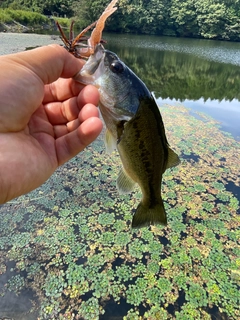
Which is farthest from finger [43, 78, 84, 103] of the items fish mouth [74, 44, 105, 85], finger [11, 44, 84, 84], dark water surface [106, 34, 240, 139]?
dark water surface [106, 34, 240, 139]

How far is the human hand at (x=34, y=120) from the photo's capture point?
1577 millimetres

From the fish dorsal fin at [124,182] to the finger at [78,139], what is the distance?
0.34 meters

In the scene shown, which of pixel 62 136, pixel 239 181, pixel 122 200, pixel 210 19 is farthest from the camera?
pixel 210 19

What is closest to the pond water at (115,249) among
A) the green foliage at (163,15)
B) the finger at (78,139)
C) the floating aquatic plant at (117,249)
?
the floating aquatic plant at (117,249)

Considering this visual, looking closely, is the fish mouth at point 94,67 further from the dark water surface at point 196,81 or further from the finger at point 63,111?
the dark water surface at point 196,81

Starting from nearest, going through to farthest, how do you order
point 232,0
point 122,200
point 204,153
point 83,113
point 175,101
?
point 83,113
point 122,200
point 204,153
point 175,101
point 232,0

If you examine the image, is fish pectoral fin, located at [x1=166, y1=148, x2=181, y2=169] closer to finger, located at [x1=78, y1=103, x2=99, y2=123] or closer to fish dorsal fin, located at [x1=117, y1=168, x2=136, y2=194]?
fish dorsal fin, located at [x1=117, y1=168, x2=136, y2=194]

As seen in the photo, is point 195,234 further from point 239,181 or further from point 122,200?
point 239,181

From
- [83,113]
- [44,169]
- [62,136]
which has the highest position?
[83,113]

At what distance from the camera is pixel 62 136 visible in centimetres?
197

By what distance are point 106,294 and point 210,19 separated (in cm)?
4821

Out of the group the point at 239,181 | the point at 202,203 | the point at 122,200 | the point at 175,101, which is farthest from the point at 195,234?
the point at 175,101

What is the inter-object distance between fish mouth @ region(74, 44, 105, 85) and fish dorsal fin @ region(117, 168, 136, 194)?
672 millimetres

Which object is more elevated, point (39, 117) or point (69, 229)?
point (39, 117)
